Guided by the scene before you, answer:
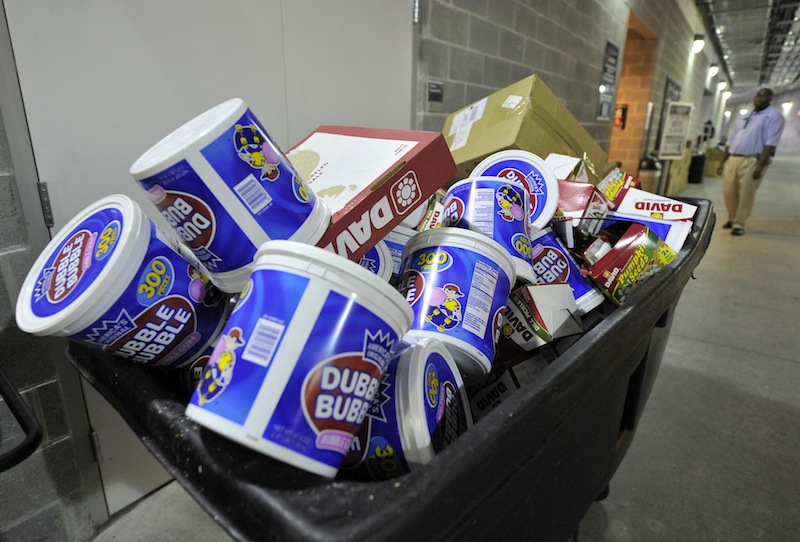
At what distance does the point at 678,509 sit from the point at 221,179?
154 centimetres

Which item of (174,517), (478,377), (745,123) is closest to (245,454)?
(478,377)

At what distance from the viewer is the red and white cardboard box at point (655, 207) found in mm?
1178

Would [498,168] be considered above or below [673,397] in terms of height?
above

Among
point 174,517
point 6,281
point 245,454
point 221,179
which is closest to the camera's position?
point 245,454

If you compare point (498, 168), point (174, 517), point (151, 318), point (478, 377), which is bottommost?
point (174, 517)

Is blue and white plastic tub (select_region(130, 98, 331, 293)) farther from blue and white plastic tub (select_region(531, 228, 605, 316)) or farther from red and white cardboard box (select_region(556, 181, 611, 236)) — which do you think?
red and white cardboard box (select_region(556, 181, 611, 236))

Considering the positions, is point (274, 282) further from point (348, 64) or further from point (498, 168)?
point (348, 64)

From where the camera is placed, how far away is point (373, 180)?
0.77 m

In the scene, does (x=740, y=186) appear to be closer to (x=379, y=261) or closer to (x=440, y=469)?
(x=379, y=261)

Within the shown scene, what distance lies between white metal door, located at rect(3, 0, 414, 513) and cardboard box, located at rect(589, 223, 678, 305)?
1.07 meters

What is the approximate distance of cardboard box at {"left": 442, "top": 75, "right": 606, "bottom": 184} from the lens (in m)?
1.49

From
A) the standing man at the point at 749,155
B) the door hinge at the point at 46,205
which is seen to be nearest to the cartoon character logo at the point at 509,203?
the door hinge at the point at 46,205

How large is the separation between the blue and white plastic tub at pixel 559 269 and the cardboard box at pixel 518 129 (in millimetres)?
591

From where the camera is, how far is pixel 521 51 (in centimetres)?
272
